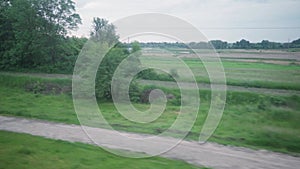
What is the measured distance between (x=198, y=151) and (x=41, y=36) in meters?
32.0

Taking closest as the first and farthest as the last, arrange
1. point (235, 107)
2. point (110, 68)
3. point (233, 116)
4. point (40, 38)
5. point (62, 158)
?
point (62, 158) < point (233, 116) < point (235, 107) < point (110, 68) < point (40, 38)

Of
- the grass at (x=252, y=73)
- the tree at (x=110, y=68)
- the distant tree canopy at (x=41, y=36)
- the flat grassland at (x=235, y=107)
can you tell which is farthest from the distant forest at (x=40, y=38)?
the tree at (x=110, y=68)

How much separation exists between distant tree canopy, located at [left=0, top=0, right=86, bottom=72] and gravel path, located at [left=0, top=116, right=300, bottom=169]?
23.1 metres

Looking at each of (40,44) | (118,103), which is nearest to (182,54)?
(118,103)

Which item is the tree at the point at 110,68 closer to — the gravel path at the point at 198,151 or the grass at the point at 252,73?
the grass at the point at 252,73

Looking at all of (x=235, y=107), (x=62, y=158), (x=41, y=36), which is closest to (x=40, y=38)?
(x=41, y=36)

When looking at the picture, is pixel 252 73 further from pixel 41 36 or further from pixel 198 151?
pixel 41 36

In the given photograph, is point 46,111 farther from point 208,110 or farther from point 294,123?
point 294,123

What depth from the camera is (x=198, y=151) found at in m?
17.3

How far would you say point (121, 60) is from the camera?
3241cm

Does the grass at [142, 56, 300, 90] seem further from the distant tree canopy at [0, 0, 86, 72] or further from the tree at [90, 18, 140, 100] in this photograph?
the distant tree canopy at [0, 0, 86, 72]

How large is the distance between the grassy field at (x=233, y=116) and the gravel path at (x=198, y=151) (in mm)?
1392

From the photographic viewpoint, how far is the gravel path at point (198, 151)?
15.5m

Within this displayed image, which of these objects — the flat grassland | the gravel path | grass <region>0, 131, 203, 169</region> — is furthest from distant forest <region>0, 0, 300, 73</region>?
grass <region>0, 131, 203, 169</region>
